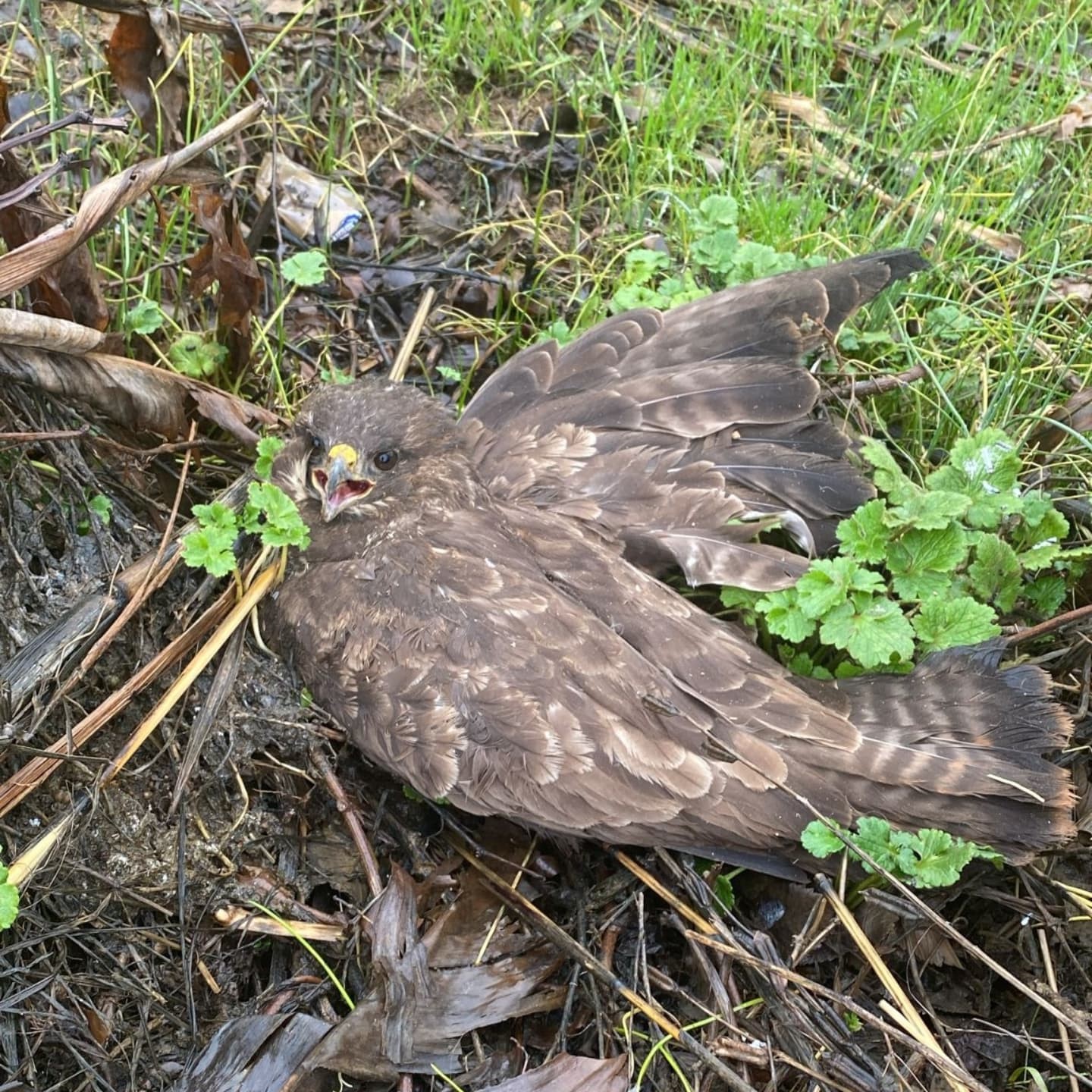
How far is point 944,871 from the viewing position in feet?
7.73

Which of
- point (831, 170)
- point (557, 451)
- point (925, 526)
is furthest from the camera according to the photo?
point (831, 170)

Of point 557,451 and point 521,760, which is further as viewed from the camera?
point 557,451

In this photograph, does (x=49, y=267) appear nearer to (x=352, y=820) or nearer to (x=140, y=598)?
(x=140, y=598)

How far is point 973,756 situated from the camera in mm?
A: 2537

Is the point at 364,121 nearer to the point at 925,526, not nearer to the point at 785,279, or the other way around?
the point at 785,279

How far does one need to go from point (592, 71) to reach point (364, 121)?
0.93 metres

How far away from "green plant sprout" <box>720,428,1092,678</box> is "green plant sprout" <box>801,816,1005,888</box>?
43 centimetres

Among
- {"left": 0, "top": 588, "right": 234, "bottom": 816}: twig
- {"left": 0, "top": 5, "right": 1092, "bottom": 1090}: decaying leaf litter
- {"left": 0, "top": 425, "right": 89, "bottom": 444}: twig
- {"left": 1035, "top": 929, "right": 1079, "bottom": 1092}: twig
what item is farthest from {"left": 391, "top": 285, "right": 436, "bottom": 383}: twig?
{"left": 1035, "top": 929, "right": 1079, "bottom": 1092}: twig

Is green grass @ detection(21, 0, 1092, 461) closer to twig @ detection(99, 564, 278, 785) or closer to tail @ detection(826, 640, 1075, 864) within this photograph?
twig @ detection(99, 564, 278, 785)

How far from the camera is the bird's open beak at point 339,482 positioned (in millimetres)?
2871

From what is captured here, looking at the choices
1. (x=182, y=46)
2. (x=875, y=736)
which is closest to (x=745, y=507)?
(x=875, y=736)

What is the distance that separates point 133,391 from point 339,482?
561 mm

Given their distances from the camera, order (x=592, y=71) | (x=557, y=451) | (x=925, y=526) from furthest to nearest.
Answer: (x=592, y=71), (x=557, y=451), (x=925, y=526)

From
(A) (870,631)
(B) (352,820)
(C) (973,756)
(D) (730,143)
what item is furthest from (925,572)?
(D) (730,143)
